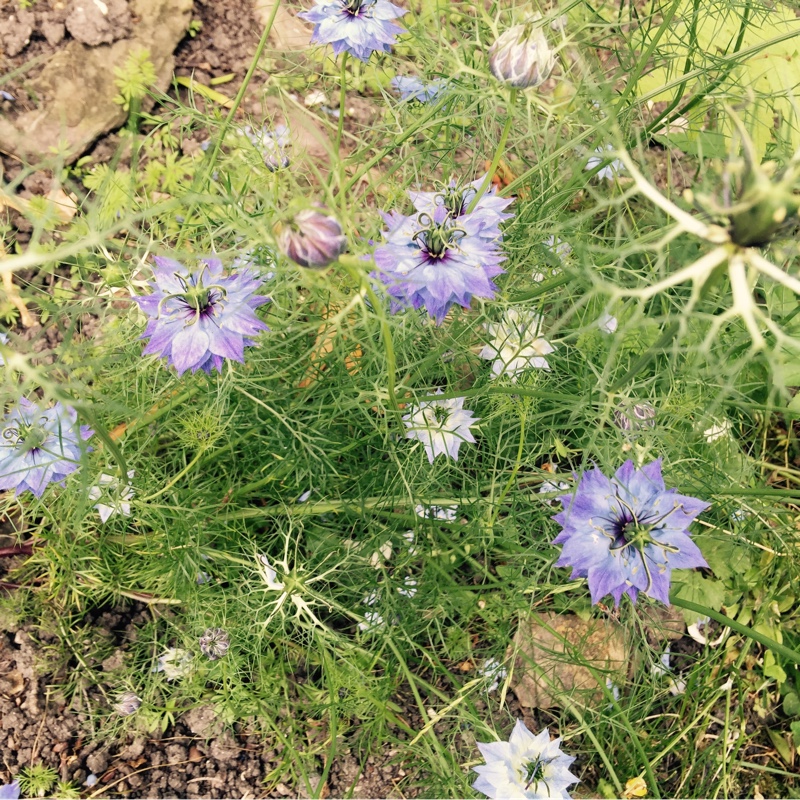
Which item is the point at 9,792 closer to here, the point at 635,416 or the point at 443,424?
the point at 443,424

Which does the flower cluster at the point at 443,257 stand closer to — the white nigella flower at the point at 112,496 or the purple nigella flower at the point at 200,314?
the purple nigella flower at the point at 200,314

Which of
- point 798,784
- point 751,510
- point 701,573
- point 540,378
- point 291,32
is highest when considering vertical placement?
point 291,32

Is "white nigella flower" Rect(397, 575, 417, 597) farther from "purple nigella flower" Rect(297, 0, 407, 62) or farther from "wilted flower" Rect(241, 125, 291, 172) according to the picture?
"purple nigella flower" Rect(297, 0, 407, 62)

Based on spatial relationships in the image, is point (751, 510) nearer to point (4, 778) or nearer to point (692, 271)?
point (692, 271)

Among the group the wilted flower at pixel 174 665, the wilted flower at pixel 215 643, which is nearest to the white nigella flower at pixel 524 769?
the wilted flower at pixel 215 643

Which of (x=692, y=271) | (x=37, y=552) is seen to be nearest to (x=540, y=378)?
(x=692, y=271)

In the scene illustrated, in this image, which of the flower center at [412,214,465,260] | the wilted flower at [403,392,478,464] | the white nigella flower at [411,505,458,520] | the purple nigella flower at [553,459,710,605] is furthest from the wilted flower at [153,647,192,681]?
the flower center at [412,214,465,260]

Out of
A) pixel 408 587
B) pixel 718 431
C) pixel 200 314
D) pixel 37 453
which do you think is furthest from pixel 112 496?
pixel 718 431
